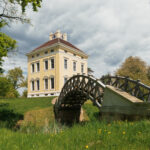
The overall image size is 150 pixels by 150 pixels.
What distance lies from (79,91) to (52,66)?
19.5 metres

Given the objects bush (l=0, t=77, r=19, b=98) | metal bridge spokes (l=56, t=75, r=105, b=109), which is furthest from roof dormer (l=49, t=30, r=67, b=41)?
metal bridge spokes (l=56, t=75, r=105, b=109)

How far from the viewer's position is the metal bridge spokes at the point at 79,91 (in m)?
10.0

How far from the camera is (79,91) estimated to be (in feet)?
43.2

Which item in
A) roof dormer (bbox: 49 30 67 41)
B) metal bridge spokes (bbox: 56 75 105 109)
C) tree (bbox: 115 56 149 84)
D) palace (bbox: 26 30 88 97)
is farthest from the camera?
tree (bbox: 115 56 149 84)

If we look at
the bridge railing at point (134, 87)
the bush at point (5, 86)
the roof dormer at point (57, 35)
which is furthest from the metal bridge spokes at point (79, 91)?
the roof dormer at point (57, 35)

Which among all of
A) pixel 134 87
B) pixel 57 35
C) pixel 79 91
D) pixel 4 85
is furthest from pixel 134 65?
pixel 134 87

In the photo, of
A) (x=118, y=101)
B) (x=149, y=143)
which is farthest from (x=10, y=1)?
(x=149, y=143)

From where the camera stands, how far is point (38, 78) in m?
33.5

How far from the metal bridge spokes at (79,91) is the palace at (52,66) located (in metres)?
11.8

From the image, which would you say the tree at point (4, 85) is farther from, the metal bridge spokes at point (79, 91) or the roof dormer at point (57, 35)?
the roof dormer at point (57, 35)

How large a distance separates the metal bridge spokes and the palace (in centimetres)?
1182

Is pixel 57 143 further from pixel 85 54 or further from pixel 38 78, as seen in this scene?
pixel 85 54

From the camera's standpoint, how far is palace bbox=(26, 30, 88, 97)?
30.1m

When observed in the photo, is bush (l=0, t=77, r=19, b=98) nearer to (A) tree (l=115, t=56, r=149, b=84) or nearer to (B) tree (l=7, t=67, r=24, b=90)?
(B) tree (l=7, t=67, r=24, b=90)
